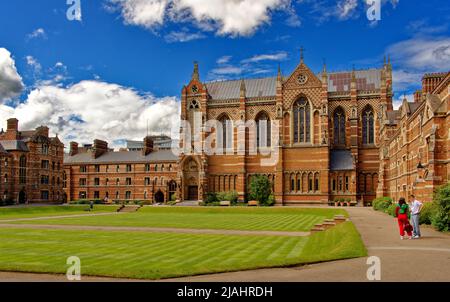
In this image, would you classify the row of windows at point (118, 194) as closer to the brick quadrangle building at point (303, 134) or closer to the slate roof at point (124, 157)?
the slate roof at point (124, 157)

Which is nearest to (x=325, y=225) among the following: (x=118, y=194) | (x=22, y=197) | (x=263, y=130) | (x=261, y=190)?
(x=261, y=190)

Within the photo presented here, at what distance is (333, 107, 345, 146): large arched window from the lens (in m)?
75.8

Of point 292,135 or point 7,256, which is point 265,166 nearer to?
point 292,135

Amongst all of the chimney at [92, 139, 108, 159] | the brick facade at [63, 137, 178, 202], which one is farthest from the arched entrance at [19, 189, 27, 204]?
the chimney at [92, 139, 108, 159]

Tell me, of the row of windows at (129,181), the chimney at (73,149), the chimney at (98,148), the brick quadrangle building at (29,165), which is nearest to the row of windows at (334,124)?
the row of windows at (129,181)

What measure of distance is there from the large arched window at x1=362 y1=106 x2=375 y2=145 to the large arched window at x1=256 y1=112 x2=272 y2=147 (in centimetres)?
1659

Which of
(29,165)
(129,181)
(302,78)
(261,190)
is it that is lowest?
(261,190)

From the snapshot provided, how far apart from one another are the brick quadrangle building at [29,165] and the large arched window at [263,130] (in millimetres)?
42976

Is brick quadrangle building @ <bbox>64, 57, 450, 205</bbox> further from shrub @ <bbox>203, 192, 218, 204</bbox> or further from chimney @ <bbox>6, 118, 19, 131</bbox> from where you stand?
chimney @ <bbox>6, 118, 19, 131</bbox>

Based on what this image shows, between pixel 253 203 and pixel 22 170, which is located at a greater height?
pixel 22 170

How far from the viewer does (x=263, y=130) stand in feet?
260

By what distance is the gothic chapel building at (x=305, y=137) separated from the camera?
7262 cm

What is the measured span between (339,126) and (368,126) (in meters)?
4.90

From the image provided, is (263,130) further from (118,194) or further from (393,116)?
(118,194)
